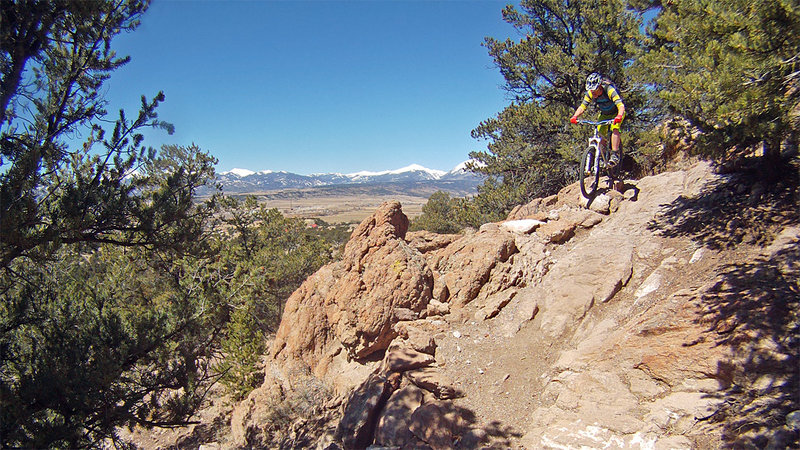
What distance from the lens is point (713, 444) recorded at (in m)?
3.20

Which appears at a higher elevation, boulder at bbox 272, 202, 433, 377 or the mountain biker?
the mountain biker

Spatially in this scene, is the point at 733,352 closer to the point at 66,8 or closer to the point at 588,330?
the point at 588,330

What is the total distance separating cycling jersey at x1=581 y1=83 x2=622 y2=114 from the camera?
686 cm

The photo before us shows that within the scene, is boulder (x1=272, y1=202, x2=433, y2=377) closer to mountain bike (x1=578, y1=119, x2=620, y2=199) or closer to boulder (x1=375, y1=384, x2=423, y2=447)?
boulder (x1=375, y1=384, x2=423, y2=447)

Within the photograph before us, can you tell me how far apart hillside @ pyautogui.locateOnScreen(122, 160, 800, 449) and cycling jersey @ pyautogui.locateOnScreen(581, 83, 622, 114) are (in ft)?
6.63

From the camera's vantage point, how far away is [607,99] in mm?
7266

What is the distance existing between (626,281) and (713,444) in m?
2.97

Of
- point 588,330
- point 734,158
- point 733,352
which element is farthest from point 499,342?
point 734,158

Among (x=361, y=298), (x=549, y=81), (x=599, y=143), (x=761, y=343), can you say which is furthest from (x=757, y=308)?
(x=549, y=81)

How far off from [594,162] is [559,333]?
442cm

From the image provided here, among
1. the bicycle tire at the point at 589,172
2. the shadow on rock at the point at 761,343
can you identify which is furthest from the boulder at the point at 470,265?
the shadow on rock at the point at 761,343

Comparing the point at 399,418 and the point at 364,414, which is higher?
the point at 399,418

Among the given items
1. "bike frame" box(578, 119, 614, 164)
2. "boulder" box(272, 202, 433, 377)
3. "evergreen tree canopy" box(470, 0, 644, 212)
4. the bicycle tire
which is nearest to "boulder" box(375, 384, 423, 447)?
"boulder" box(272, 202, 433, 377)

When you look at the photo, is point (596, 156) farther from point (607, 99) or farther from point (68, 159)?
point (68, 159)
